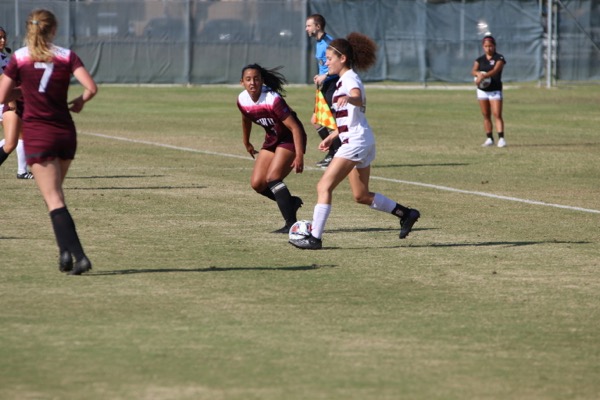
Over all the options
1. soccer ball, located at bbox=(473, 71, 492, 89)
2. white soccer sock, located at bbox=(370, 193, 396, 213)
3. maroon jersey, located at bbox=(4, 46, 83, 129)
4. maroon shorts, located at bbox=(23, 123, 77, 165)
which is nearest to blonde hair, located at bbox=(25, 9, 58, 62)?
maroon jersey, located at bbox=(4, 46, 83, 129)

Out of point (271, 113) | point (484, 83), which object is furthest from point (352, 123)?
point (484, 83)

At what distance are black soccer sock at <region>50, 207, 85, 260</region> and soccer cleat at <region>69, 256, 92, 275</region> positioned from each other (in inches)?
3.9

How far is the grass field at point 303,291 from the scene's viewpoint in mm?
6844

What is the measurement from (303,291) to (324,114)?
8.28 m

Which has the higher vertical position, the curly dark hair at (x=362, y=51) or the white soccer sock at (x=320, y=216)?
the curly dark hair at (x=362, y=51)

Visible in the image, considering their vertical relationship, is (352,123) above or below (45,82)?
below

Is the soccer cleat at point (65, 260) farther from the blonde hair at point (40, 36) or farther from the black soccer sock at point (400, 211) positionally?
the black soccer sock at point (400, 211)

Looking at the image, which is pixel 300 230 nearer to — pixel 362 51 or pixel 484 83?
pixel 362 51

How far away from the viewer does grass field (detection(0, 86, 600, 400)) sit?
6844 mm

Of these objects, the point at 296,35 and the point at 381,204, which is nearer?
the point at 381,204

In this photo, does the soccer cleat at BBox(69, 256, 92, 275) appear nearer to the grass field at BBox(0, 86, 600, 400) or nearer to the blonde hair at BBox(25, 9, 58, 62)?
the grass field at BBox(0, 86, 600, 400)

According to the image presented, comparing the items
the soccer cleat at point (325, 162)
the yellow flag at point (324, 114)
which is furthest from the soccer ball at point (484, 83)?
the yellow flag at point (324, 114)

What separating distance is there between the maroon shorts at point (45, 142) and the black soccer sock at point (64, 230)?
16.4 inches

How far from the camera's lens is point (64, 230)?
9.51 metres
